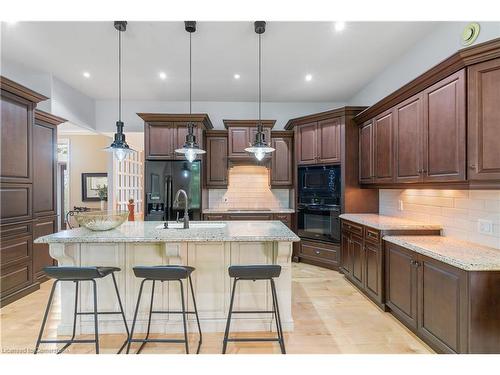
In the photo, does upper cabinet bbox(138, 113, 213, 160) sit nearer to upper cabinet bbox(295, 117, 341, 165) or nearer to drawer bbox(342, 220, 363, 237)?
upper cabinet bbox(295, 117, 341, 165)

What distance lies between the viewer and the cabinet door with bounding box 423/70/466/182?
2159 mm

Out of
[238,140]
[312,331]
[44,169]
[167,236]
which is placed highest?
[238,140]

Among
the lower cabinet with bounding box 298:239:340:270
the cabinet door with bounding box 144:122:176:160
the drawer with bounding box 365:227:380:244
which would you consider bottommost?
the lower cabinet with bounding box 298:239:340:270

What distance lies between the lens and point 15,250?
323 cm

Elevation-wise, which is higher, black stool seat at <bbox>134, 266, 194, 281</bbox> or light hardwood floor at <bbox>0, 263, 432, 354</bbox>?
black stool seat at <bbox>134, 266, 194, 281</bbox>

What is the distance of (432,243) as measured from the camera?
2.40 m

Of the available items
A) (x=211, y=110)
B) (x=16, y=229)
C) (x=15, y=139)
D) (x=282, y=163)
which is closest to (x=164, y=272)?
(x=16, y=229)

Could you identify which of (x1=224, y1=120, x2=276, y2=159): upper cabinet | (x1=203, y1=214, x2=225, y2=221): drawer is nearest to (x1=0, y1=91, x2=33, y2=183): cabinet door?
(x1=203, y1=214, x2=225, y2=221): drawer

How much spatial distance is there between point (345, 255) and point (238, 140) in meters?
2.67

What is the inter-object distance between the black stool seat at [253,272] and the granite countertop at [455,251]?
1263 mm

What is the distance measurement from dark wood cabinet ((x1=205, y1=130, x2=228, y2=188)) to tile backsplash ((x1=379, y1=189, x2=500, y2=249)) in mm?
2931

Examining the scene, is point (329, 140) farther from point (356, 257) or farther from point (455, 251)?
point (455, 251)
